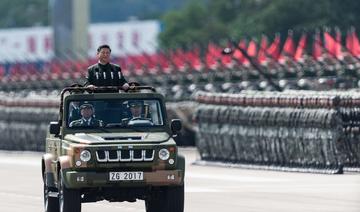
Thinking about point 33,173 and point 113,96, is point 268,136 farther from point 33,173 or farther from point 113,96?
point 113,96

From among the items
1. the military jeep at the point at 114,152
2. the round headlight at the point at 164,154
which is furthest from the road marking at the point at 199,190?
the round headlight at the point at 164,154

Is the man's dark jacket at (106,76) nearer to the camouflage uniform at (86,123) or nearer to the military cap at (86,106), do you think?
the military cap at (86,106)

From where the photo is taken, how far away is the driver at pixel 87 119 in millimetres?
20344

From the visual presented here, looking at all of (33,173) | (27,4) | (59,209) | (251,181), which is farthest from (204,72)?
(27,4)

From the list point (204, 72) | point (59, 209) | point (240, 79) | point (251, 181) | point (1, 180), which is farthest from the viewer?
point (204, 72)

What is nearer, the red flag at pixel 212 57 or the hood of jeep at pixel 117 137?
the hood of jeep at pixel 117 137

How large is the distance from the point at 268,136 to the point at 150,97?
12264mm

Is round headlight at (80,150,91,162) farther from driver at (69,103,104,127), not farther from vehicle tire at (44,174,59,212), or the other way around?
vehicle tire at (44,174,59,212)

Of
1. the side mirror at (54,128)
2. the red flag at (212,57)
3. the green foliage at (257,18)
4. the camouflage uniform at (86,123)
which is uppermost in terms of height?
the camouflage uniform at (86,123)

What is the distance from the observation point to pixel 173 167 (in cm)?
1970

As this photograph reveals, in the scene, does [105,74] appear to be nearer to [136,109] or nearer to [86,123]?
[136,109]

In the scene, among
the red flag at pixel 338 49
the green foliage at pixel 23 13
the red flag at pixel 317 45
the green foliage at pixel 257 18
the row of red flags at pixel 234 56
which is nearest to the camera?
the red flag at pixel 317 45

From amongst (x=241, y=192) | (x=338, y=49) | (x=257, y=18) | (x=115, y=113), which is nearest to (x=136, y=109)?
(x=115, y=113)

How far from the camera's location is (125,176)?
64.1 feet
